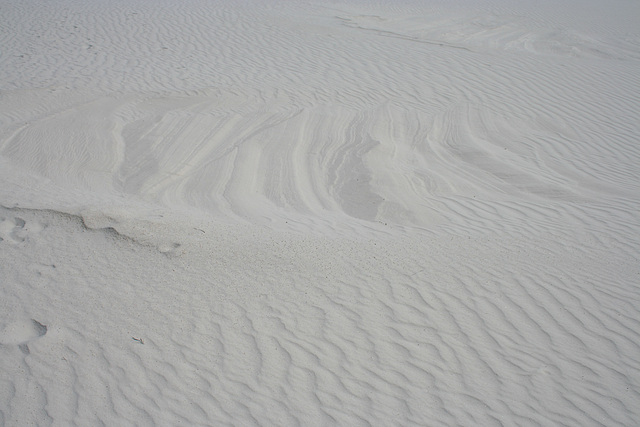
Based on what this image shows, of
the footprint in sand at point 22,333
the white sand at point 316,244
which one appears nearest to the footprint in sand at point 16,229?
the white sand at point 316,244

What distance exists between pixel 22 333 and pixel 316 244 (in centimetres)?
265

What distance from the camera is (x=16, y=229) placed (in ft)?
15.5

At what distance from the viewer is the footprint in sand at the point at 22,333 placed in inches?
134

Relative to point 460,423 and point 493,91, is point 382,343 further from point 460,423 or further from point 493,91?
point 493,91

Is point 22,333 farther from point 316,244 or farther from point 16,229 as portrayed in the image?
point 316,244

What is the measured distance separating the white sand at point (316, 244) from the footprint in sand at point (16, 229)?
0.03 meters

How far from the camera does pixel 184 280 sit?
416cm

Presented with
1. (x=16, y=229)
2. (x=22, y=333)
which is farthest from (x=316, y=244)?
(x=16, y=229)

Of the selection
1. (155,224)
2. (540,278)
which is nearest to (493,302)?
(540,278)

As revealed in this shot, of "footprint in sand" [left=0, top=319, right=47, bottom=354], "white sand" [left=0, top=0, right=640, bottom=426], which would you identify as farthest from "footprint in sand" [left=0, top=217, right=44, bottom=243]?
"footprint in sand" [left=0, top=319, right=47, bottom=354]

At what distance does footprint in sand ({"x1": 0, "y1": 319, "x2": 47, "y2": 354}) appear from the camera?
11.2 ft

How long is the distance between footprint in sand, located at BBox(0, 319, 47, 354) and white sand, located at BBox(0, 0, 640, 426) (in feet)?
0.05

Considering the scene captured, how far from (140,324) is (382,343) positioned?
1.93 metres

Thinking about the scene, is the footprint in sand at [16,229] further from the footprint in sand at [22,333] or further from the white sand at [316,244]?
the footprint in sand at [22,333]
